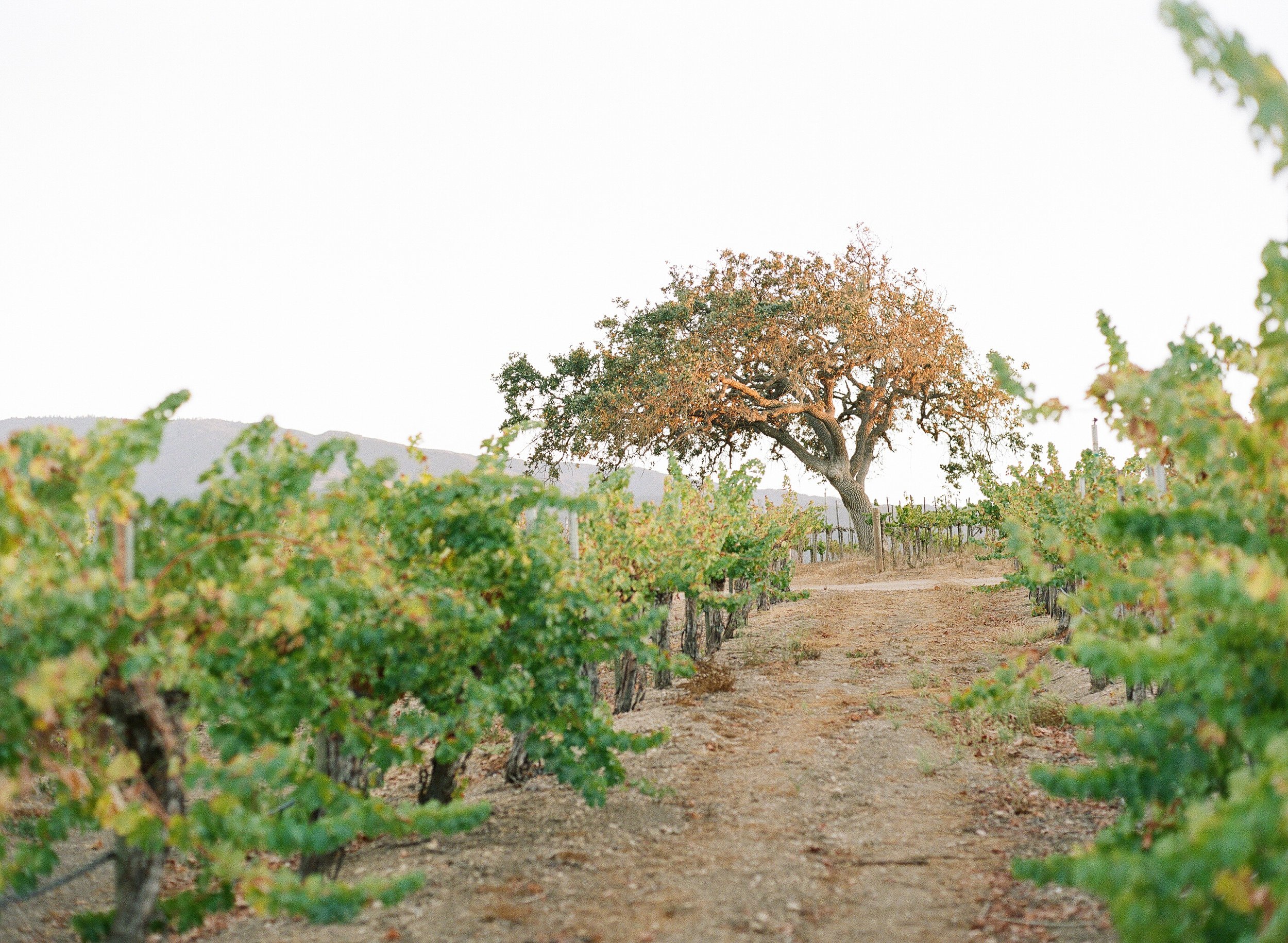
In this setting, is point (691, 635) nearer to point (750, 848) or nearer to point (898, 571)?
point (750, 848)

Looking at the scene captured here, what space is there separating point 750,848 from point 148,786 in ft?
9.51

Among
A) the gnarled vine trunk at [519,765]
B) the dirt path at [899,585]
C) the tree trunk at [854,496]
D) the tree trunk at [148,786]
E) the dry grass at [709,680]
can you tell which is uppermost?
the tree trunk at [854,496]

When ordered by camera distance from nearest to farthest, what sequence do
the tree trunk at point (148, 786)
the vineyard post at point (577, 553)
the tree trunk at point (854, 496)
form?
the tree trunk at point (148, 786) → the vineyard post at point (577, 553) → the tree trunk at point (854, 496)

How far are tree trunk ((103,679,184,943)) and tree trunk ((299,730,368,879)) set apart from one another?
96 centimetres

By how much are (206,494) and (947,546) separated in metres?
30.7

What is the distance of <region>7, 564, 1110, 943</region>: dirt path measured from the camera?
404 centimetres

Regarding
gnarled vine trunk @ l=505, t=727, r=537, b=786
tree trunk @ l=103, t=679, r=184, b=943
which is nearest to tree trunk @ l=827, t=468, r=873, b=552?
gnarled vine trunk @ l=505, t=727, r=537, b=786

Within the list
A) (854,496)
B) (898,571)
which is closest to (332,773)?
(898,571)

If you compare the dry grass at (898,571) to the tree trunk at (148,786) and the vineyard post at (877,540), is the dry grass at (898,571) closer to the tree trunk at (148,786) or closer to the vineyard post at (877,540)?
the vineyard post at (877,540)

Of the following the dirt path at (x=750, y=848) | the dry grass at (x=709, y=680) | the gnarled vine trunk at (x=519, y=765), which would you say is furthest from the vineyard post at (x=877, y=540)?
the gnarled vine trunk at (x=519, y=765)

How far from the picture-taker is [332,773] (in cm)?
459

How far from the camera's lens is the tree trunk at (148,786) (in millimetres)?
3422

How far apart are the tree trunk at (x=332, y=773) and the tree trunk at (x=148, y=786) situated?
3.16 ft

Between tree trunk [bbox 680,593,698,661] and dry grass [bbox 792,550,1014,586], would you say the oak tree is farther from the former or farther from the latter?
tree trunk [bbox 680,593,698,661]
